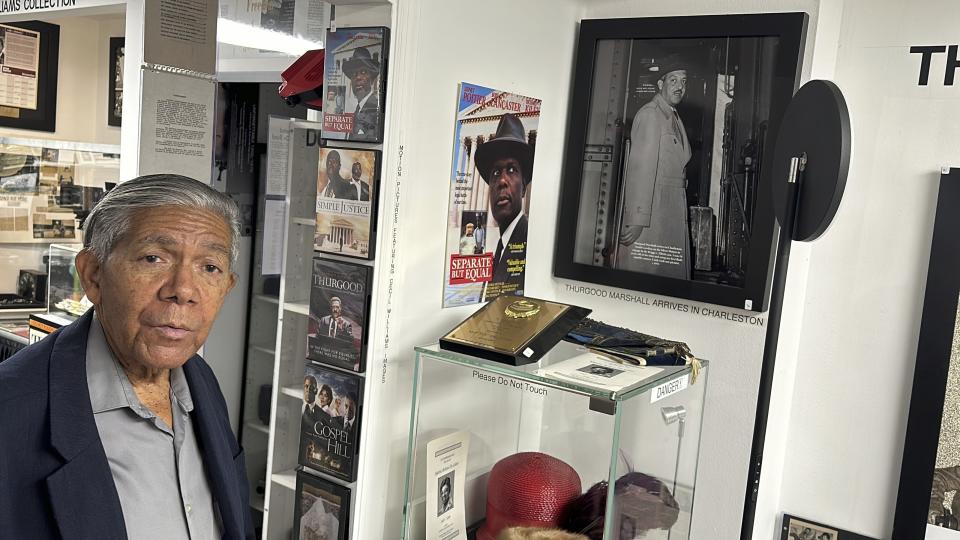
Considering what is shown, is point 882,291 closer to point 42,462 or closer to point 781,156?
point 781,156

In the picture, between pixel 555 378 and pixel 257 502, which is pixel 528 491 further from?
pixel 257 502

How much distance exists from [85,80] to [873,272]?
188 inches

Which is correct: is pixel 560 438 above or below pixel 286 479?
above

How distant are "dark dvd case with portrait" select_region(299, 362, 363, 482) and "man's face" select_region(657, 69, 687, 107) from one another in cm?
138

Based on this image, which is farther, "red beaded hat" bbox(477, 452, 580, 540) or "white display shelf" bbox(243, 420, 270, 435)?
"white display shelf" bbox(243, 420, 270, 435)

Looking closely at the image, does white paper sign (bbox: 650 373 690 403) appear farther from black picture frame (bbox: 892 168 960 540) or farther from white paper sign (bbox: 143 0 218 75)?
white paper sign (bbox: 143 0 218 75)

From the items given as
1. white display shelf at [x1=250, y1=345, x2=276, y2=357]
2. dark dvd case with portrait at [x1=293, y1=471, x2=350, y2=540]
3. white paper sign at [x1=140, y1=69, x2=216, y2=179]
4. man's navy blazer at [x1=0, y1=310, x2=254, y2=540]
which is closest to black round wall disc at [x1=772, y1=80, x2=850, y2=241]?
dark dvd case with portrait at [x1=293, y1=471, x2=350, y2=540]

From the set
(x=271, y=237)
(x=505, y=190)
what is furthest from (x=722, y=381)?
(x=271, y=237)

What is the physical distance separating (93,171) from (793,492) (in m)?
4.37

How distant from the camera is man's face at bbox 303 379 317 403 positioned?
2459mm

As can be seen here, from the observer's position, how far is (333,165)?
237 centimetres

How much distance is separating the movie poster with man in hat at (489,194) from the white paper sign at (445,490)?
1.51 ft

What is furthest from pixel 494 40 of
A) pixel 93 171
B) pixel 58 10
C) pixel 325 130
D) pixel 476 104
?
pixel 93 171

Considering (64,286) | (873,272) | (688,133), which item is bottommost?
(64,286)
